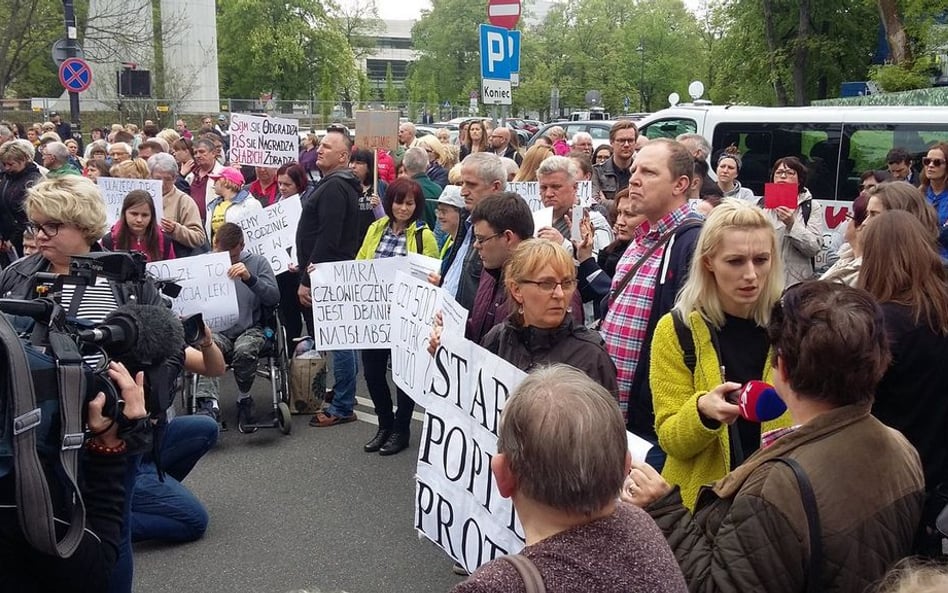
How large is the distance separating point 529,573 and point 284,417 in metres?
5.22

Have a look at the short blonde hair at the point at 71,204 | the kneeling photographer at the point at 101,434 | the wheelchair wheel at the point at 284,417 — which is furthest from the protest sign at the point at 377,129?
the kneeling photographer at the point at 101,434

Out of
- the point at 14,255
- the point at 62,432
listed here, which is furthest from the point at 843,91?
the point at 62,432

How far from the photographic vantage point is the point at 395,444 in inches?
245

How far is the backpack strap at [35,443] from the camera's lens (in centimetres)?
216

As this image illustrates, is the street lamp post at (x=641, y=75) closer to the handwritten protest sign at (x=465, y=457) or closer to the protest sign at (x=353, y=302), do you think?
the protest sign at (x=353, y=302)

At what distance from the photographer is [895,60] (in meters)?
20.6

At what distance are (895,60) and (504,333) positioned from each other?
66.9ft

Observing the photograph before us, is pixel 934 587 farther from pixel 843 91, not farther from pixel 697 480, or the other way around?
pixel 843 91

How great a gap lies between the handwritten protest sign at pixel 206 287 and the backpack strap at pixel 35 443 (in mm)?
3949

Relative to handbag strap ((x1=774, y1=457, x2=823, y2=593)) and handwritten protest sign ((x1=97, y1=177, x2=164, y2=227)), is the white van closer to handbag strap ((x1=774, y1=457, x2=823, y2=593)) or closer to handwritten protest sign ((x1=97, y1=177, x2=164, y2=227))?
handwritten protest sign ((x1=97, y1=177, x2=164, y2=227))

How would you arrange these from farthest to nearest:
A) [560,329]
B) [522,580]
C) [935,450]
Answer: [560,329] → [935,450] → [522,580]

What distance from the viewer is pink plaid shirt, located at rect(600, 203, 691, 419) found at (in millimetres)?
3611

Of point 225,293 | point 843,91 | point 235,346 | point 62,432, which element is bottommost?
point 235,346

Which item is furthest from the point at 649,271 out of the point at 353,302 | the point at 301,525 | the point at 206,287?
the point at 206,287
